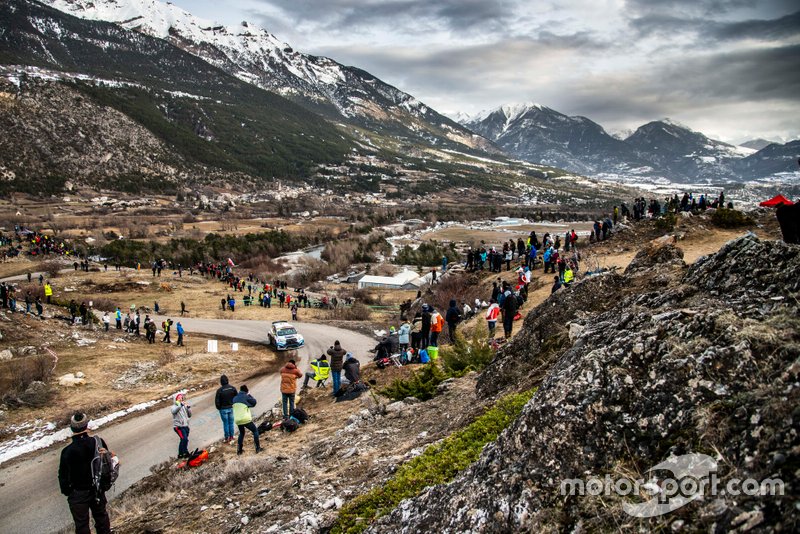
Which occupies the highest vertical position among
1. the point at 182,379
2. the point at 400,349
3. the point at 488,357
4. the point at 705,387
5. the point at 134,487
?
the point at 705,387

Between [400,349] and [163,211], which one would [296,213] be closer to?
[163,211]

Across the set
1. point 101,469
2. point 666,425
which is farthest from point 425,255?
point 666,425

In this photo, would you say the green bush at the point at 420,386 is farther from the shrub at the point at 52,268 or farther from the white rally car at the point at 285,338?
the shrub at the point at 52,268

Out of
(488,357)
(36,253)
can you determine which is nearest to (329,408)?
(488,357)

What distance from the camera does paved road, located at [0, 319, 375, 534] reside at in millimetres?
10773

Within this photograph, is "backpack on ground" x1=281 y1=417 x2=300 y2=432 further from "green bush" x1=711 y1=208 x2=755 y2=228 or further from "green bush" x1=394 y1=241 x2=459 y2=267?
"green bush" x1=394 y1=241 x2=459 y2=267

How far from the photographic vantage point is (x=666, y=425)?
3369 millimetres

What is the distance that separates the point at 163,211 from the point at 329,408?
129147 mm

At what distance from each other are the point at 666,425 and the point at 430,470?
106 inches

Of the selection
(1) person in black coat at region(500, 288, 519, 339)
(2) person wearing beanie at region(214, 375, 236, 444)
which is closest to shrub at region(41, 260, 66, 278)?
(2) person wearing beanie at region(214, 375, 236, 444)

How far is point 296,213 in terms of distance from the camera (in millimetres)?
147750

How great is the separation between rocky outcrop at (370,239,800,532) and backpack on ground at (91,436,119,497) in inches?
191

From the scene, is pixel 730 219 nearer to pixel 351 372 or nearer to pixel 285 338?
pixel 351 372

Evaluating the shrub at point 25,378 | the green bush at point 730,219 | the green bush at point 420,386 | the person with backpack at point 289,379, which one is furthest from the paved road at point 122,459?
the green bush at point 730,219
